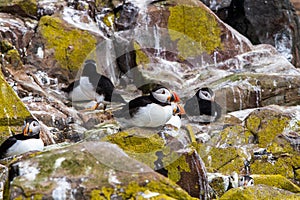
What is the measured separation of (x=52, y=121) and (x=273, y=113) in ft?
12.1

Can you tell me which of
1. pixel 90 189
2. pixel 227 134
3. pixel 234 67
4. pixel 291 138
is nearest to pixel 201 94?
pixel 227 134

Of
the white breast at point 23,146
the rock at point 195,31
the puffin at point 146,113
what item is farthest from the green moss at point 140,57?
the white breast at point 23,146

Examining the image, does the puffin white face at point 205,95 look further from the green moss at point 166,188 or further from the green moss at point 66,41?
the green moss at point 166,188

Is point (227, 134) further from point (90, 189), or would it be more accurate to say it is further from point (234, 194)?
point (90, 189)

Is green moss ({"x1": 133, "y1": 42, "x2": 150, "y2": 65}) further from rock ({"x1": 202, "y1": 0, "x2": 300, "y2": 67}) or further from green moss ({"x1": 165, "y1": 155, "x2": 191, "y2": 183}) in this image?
green moss ({"x1": 165, "y1": 155, "x2": 191, "y2": 183})

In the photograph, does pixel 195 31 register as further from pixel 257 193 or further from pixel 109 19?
pixel 257 193

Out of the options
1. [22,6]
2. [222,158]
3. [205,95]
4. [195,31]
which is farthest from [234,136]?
[22,6]

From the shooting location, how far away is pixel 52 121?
30.9ft

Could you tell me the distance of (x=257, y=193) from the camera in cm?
564

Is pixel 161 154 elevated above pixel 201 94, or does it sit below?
above

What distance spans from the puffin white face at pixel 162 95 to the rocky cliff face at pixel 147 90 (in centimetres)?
51

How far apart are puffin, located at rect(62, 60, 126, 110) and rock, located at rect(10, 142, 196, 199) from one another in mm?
6335

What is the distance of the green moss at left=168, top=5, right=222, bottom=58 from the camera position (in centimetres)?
1444

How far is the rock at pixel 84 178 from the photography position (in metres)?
4.08
